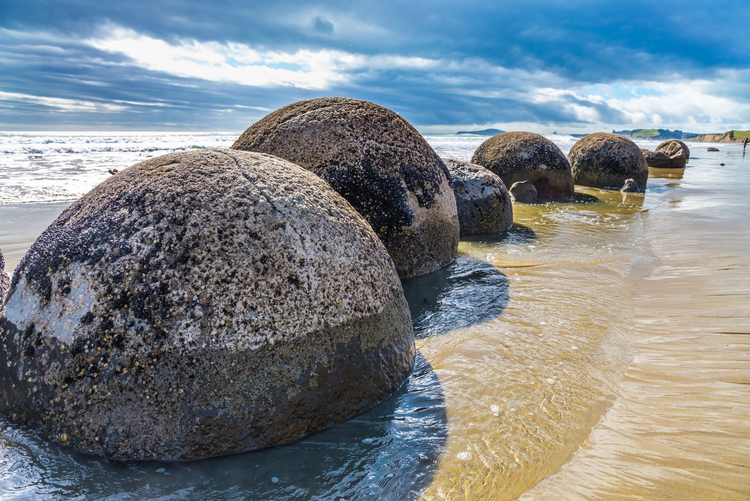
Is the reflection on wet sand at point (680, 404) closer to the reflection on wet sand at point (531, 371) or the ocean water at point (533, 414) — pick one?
the ocean water at point (533, 414)

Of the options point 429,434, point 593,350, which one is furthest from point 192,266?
point 593,350

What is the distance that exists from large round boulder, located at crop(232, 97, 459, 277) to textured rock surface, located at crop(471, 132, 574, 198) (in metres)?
8.15

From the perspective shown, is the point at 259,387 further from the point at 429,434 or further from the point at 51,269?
the point at 51,269

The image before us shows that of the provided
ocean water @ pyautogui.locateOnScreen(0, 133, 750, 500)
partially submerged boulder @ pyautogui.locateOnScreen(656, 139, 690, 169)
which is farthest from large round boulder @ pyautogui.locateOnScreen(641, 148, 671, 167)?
ocean water @ pyautogui.locateOnScreen(0, 133, 750, 500)

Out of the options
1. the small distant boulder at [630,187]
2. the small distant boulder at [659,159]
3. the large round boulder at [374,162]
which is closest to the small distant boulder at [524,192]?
the small distant boulder at [630,187]

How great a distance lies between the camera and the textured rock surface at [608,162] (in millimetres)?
16688

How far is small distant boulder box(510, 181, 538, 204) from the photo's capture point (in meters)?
12.9

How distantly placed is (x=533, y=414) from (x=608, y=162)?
1585cm

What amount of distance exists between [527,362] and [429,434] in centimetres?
120

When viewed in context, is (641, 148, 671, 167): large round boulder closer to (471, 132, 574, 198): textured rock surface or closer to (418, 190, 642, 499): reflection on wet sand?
(471, 132, 574, 198): textured rock surface

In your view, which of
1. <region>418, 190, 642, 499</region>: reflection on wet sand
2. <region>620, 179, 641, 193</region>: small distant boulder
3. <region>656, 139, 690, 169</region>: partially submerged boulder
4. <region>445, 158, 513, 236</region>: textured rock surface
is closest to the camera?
<region>418, 190, 642, 499</region>: reflection on wet sand

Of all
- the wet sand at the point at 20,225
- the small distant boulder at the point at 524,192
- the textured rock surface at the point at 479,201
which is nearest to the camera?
the wet sand at the point at 20,225

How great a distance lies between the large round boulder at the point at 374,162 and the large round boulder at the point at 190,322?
2.29 meters

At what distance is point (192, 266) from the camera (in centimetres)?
277
